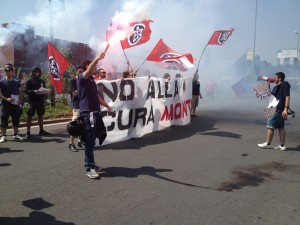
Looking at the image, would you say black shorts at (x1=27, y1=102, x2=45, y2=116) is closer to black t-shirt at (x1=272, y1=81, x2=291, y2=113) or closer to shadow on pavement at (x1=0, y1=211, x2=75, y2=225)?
shadow on pavement at (x1=0, y1=211, x2=75, y2=225)

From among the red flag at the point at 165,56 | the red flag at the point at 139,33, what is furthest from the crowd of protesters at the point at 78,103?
the red flag at the point at 165,56

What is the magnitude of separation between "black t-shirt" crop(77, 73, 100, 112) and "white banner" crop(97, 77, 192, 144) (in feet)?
6.49

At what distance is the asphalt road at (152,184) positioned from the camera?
12.0 ft

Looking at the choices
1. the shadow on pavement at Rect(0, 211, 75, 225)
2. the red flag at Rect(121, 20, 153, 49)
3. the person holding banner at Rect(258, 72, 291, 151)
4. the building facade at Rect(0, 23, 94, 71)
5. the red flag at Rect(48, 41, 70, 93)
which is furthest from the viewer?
the building facade at Rect(0, 23, 94, 71)

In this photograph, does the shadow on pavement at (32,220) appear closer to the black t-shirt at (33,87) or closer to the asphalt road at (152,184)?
the asphalt road at (152,184)

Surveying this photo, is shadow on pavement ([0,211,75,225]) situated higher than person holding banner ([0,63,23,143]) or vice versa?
person holding banner ([0,63,23,143])

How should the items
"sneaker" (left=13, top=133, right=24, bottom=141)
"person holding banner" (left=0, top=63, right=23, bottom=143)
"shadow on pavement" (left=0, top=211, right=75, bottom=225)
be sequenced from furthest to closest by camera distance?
"sneaker" (left=13, top=133, right=24, bottom=141)
"person holding banner" (left=0, top=63, right=23, bottom=143)
"shadow on pavement" (left=0, top=211, right=75, bottom=225)

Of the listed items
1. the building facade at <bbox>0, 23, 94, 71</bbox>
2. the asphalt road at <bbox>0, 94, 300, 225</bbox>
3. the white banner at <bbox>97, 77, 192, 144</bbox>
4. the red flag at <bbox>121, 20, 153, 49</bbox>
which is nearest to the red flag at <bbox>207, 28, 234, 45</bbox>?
the white banner at <bbox>97, 77, 192, 144</bbox>

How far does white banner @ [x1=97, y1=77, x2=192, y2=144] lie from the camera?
7160 mm

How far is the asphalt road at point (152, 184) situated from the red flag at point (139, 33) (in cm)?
312

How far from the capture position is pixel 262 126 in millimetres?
10492

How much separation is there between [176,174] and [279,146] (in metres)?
3.16

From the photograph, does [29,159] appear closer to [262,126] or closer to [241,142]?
[241,142]

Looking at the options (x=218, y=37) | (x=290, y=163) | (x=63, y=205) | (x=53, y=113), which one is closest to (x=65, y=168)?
(x=63, y=205)
